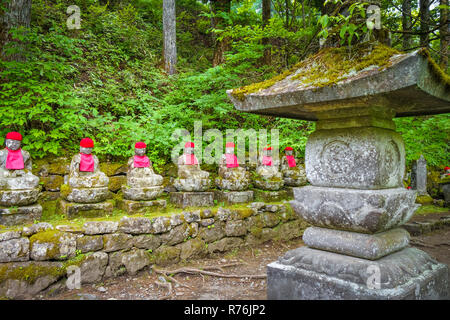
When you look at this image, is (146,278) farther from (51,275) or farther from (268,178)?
(268,178)

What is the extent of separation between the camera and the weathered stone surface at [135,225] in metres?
4.08

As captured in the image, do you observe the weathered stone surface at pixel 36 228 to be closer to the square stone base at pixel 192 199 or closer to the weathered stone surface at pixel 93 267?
the weathered stone surface at pixel 93 267

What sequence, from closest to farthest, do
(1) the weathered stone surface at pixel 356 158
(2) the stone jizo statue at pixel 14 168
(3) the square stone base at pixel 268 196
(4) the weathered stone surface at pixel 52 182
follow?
(1) the weathered stone surface at pixel 356 158, (2) the stone jizo statue at pixel 14 168, (4) the weathered stone surface at pixel 52 182, (3) the square stone base at pixel 268 196

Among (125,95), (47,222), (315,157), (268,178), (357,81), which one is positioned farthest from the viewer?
(125,95)

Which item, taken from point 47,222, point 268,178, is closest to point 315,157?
point 268,178

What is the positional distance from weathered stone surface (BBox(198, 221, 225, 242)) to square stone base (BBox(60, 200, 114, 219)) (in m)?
1.56

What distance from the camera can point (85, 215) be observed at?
13.3 ft

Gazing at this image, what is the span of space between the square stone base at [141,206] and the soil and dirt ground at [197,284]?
36.1 inches

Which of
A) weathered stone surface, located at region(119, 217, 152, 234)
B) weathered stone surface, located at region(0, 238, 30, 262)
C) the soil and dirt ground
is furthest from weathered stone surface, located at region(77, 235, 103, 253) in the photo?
weathered stone surface, located at region(0, 238, 30, 262)

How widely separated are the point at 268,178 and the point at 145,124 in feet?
9.61

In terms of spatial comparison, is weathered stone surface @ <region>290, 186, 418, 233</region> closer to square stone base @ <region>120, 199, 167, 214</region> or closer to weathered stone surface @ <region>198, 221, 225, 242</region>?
weathered stone surface @ <region>198, 221, 225, 242</region>

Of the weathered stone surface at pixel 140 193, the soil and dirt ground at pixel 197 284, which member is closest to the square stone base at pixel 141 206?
the weathered stone surface at pixel 140 193

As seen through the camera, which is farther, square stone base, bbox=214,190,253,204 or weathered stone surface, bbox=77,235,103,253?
square stone base, bbox=214,190,253,204

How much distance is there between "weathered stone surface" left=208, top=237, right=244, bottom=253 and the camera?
16.2ft
